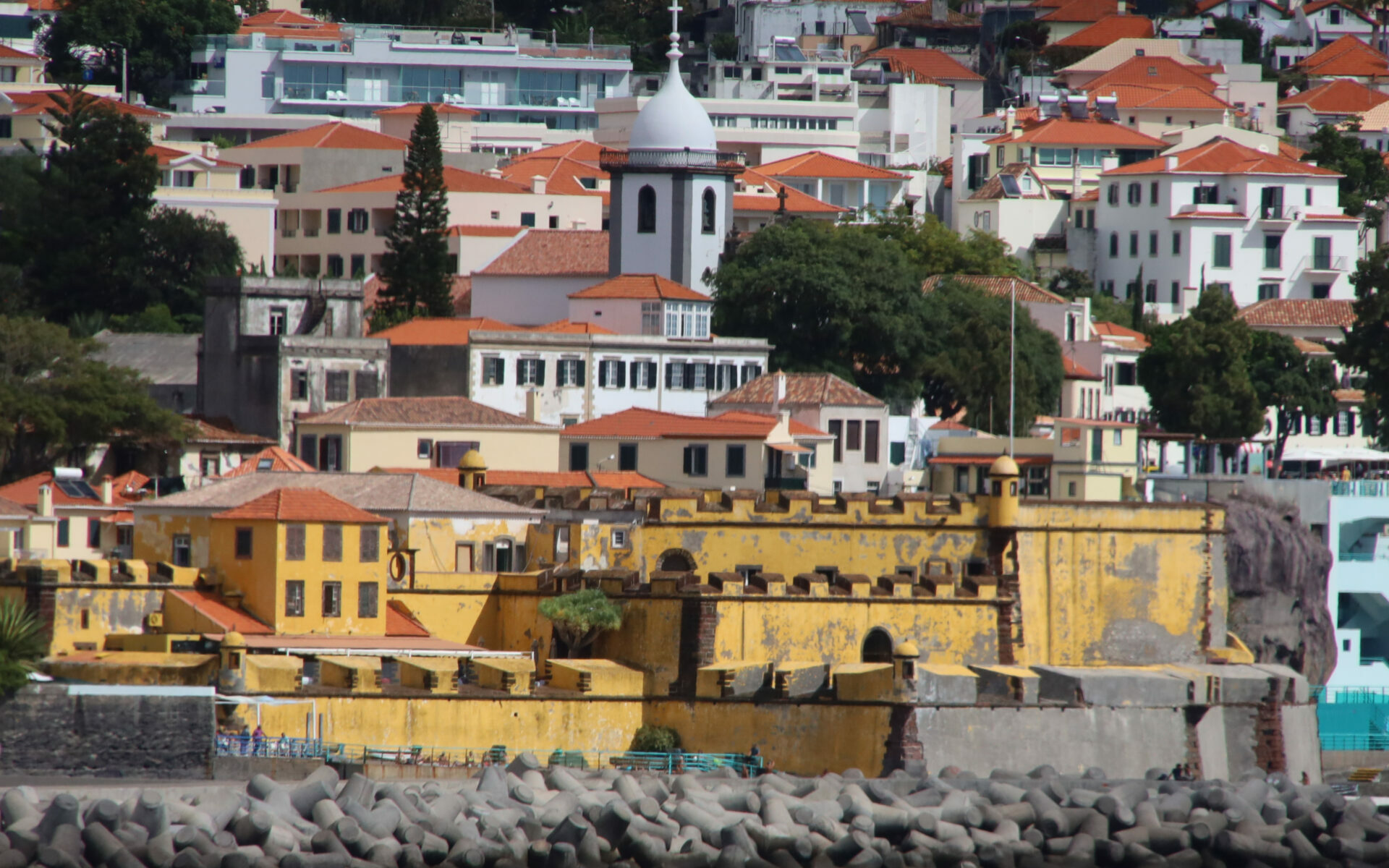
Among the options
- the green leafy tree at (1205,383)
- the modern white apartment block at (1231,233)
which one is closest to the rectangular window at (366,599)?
the green leafy tree at (1205,383)

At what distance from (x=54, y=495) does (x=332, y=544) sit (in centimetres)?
1051

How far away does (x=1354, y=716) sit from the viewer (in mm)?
60375

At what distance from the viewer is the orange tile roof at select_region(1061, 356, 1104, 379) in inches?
3029

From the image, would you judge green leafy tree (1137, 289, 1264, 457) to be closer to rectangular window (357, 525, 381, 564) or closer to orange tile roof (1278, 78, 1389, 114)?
rectangular window (357, 525, 381, 564)

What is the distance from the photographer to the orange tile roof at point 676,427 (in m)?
60.2

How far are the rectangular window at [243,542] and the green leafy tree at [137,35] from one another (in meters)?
68.6

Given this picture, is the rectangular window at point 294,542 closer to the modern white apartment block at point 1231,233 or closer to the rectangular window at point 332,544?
the rectangular window at point 332,544

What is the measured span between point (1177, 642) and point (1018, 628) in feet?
12.6

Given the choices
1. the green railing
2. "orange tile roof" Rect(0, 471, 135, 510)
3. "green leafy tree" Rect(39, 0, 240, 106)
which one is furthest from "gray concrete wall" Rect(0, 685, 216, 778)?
"green leafy tree" Rect(39, 0, 240, 106)

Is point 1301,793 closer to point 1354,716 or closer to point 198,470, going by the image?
point 1354,716

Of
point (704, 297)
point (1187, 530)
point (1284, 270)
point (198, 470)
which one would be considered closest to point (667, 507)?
point (1187, 530)

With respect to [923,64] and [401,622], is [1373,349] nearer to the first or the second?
[401,622]

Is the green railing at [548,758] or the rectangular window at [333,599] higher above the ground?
the rectangular window at [333,599]

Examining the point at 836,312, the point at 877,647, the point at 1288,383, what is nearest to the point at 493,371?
the point at 836,312
